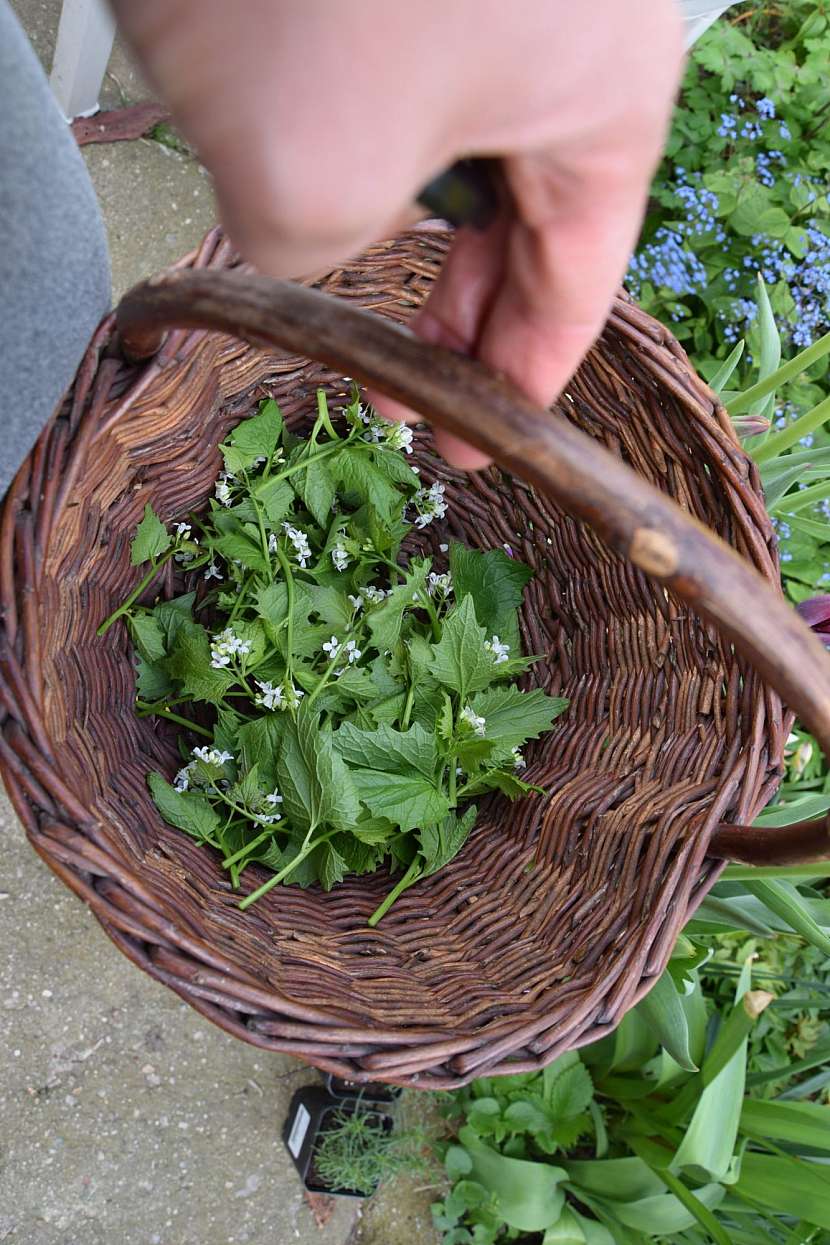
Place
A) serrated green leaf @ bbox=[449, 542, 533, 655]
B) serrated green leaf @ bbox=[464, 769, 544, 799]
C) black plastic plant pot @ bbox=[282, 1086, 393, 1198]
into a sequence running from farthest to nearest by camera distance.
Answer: black plastic plant pot @ bbox=[282, 1086, 393, 1198] → serrated green leaf @ bbox=[449, 542, 533, 655] → serrated green leaf @ bbox=[464, 769, 544, 799]

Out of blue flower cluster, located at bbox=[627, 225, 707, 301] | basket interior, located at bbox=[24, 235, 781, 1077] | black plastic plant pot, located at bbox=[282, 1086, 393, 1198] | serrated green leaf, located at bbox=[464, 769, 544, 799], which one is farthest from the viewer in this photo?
blue flower cluster, located at bbox=[627, 225, 707, 301]

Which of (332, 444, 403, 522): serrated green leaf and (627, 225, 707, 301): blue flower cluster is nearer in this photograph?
(332, 444, 403, 522): serrated green leaf

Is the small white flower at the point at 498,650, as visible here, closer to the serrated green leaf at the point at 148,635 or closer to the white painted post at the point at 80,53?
the serrated green leaf at the point at 148,635

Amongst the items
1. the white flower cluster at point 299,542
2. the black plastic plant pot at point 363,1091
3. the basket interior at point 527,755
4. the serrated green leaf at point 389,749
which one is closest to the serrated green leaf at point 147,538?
the basket interior at point 527,755

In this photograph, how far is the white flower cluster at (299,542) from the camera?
1.00m

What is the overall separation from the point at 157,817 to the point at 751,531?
0.56m

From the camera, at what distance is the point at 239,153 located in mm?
321

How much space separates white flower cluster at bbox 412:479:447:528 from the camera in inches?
43.0

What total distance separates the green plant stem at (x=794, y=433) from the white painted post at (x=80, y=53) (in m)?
0.84

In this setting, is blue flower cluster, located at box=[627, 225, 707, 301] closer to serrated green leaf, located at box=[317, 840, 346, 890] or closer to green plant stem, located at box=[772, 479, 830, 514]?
green plant stem, located at box=[772, 479, 830, 514]

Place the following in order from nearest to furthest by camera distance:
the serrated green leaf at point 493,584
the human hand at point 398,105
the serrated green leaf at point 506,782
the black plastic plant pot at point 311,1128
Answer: the human hand at point 398,105 < the serrated green leaf at point 506,782 < the serrated green leaf at point 493,584 < the black plastic plant pot at point 311,1128

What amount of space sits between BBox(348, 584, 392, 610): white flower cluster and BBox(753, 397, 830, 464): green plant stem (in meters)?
0.38

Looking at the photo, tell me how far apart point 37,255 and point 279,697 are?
1.53ft

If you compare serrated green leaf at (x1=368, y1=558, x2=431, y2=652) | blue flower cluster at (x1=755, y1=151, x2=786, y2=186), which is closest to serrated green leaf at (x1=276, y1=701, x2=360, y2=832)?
serrated green leaf at (x1=368, y1=558, x2=431, y2=652)
